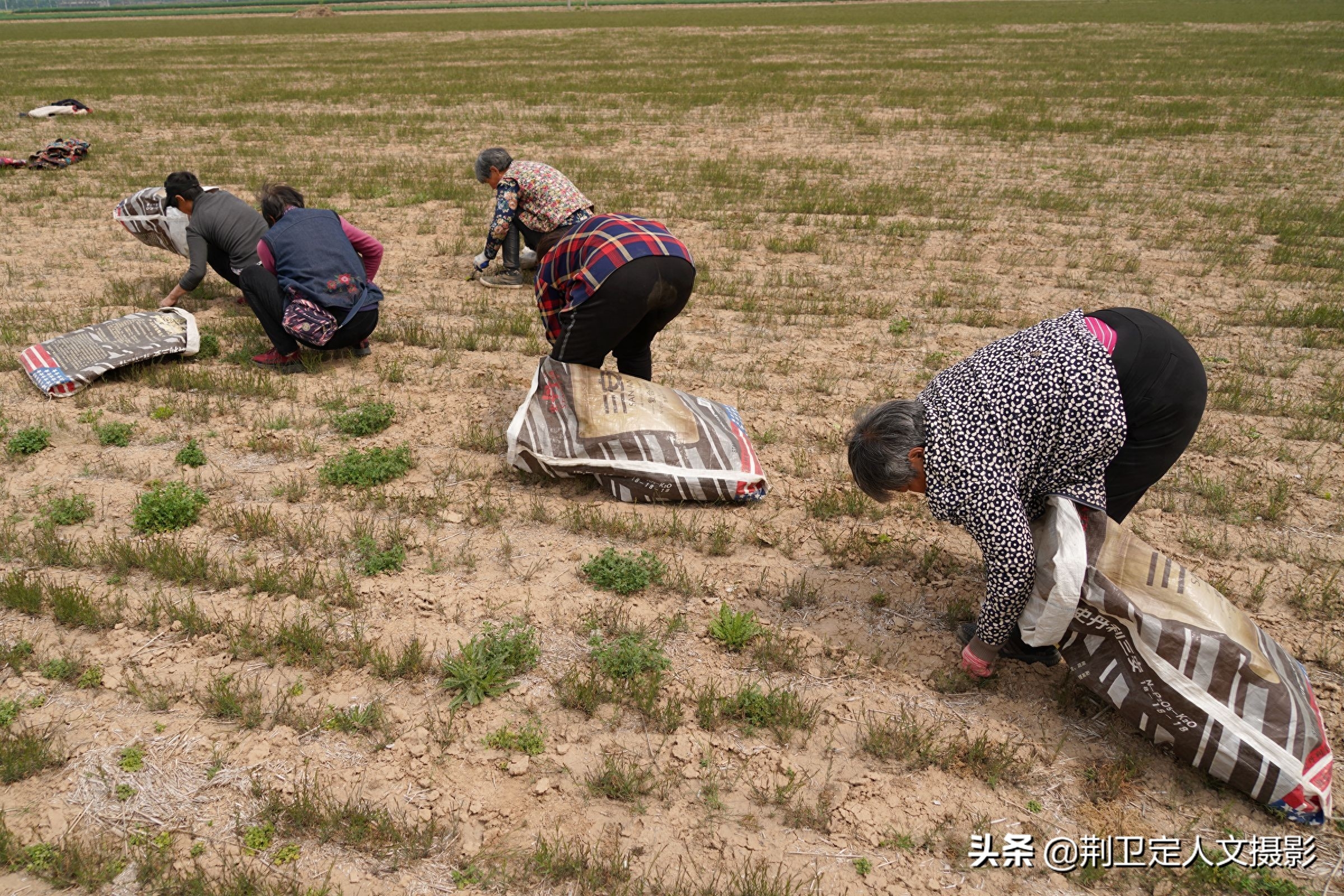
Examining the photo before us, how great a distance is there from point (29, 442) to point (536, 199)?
14.4 ft

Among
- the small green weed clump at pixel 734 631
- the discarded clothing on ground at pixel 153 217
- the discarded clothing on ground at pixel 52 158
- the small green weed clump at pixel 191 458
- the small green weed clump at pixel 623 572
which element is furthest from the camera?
the discarded clothing on ground at pixel 52 158

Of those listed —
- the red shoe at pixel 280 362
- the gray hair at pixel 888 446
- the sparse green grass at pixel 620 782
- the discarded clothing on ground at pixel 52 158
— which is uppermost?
the discarded clothing on ground at pixel 52 158

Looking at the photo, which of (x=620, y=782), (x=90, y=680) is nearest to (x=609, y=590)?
(x=620, y=782)

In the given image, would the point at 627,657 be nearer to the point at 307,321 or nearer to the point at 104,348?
the point at 307,321

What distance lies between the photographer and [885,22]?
44438 millimetres

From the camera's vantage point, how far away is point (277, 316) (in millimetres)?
6676

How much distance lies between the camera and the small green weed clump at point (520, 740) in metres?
3.47

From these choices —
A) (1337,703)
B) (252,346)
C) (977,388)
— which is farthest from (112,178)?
(1337,703)

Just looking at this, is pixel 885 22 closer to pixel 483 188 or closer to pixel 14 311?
pixel 483 188

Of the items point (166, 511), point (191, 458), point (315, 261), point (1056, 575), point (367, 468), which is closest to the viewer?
point (1056, 575)

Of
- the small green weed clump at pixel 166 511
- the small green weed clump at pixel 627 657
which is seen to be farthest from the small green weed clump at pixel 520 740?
the small green weed clump at pixel 166 511

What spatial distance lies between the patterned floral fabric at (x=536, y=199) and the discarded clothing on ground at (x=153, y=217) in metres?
2.94

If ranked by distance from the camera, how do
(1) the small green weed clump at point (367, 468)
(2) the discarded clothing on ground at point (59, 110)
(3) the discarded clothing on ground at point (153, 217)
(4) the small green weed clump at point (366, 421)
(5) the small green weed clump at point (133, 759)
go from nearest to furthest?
(5) the small green weed clump at point (133, 759), (1) the small green weed clump at point (367, 468), (4) the small green weed clump at point (366, 421), (3) the discarded clothing on ground at point (153, 217), (2) the discarded clothing on ground at point (59, 110)

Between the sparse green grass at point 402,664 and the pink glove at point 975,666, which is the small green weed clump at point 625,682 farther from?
the pink glove at point 975,666
